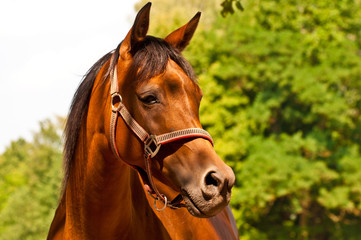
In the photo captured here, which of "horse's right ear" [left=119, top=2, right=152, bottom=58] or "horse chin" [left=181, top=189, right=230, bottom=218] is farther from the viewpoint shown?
"horse's right ear" [left=119, top=2, right=152, bottom=58]

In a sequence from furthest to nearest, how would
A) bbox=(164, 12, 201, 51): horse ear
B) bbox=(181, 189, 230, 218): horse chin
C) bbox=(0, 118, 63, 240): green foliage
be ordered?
bbox=(0, 118, 63, 240): green foliage
bbox=(164, 12, 201, 51): horse ear
bbox=(181, 189, 230, 218): horse chin

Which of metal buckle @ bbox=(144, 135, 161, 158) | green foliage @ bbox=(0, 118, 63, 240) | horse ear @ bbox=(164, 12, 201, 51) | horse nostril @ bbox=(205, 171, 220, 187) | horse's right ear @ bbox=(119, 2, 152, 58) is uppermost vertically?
horse's right ear @ bbox=(119, 2, 152, 58)

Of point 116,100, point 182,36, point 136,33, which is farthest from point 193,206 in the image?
point 182,36

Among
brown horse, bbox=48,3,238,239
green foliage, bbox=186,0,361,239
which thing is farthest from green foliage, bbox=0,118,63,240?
brown horse, bbox=48,3,238,239

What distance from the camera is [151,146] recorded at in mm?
2891

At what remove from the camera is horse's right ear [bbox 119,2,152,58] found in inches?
116

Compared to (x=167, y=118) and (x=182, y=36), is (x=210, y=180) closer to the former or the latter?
(x=167, y=118)

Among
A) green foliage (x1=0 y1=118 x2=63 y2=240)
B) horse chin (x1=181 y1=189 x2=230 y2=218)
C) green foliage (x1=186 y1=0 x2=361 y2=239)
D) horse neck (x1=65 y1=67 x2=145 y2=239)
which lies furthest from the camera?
green foliage (x1=0 y1=118 x2=63 y2=240)

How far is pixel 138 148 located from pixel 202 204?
553 mm

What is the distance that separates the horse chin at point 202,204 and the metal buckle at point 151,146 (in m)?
0.31

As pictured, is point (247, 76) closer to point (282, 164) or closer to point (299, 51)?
point (299, 51)

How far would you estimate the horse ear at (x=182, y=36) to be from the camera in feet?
10.9

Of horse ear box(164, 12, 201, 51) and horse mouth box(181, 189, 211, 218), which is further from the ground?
horse ear box(164, 12, 201, 51)

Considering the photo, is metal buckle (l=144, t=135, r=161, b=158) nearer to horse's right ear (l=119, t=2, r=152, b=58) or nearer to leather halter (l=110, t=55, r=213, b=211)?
leather halter (l=110, t=55, r=213, b=211)
